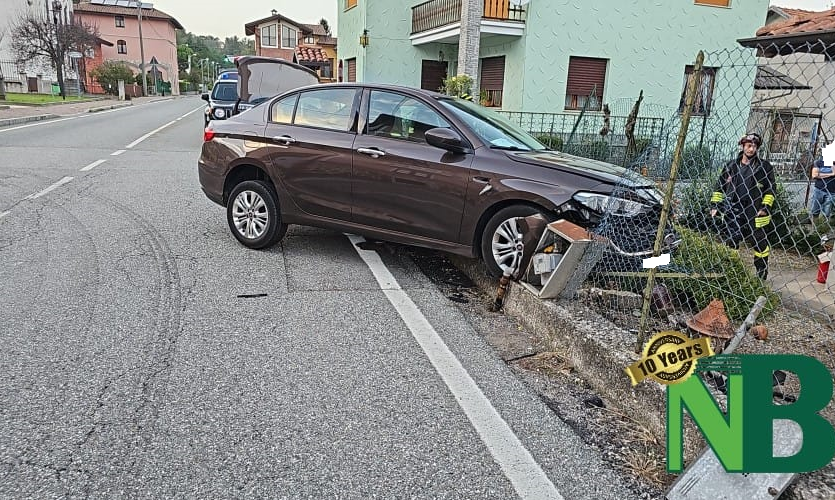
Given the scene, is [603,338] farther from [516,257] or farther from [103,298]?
[103,298]

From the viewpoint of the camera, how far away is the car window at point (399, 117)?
5773mm

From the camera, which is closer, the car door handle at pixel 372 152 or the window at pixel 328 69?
the car door handle at pixel 372 152

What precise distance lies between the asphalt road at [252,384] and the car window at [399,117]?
128 centimetres

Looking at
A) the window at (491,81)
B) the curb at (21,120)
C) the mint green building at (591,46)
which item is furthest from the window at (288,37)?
the window at (491,81)

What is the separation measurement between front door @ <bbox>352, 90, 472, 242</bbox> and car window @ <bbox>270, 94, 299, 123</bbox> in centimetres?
A: 89

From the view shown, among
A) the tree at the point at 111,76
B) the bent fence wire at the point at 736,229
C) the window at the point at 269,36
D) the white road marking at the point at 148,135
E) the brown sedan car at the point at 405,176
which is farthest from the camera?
the window at the point at 269,36

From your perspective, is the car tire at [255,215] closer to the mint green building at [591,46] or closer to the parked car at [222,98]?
the parked car at [222,98]

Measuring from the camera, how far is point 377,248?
680cm

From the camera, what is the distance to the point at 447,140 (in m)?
5.41

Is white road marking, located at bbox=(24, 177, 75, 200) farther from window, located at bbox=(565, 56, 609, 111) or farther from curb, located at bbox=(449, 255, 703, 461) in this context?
window, located at bbox=(565, 56, 609, 111)

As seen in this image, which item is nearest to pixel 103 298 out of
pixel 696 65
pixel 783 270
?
pixel 696 65

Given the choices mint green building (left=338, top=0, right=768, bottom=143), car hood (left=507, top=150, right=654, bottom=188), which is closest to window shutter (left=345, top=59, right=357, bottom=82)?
mint green building (left=338, top=0, right=768, bottom=143)

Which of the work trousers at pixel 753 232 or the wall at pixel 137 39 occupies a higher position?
the wall at pixel 137 39

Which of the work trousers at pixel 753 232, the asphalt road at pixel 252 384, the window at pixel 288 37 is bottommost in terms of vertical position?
the asphalt road at pixel 252 384
